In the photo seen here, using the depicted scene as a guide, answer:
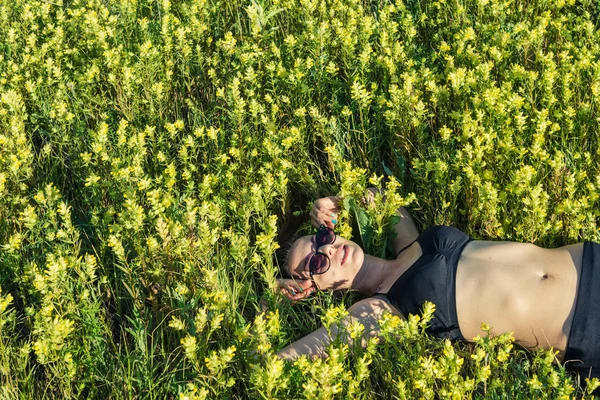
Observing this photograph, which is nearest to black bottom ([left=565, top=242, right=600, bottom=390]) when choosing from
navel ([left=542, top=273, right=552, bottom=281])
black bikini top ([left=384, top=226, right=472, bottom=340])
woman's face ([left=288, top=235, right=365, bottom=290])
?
navel ([left=542, top=273, right=552, bottom=281])

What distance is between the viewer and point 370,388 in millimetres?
2996

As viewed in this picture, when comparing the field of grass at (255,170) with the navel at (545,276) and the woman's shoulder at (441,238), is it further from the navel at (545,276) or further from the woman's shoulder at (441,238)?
the navel at (545,276)

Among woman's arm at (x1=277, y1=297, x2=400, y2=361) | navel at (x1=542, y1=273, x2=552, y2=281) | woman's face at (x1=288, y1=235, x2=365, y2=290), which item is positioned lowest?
woman's arm at (x1=277, y1=297, x2=400, y2=361)

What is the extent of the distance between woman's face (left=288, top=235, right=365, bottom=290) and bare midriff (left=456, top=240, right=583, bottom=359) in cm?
56

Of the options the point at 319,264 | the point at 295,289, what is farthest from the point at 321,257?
the point at 295,289

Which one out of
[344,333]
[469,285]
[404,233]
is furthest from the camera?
[404,233]

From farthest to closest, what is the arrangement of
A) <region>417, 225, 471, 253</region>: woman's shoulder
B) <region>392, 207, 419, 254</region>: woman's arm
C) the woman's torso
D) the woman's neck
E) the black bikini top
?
<region>392, 207, 419, 254</region>: woman's arm < the woman's neck < <region>417, 225, 471, 253</region>: woman's shoulder < the black bikini top < the woman's torso

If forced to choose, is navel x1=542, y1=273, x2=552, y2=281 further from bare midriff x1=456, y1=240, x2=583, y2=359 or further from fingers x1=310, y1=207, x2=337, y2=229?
fingers x1=310, y1=207, x2=337, y2=229

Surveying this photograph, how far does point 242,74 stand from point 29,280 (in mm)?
2222

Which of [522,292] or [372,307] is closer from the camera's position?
[522,292]

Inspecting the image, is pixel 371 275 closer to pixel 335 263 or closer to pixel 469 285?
pixel 335 263

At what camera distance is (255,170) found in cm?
416

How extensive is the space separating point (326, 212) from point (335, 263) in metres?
0.40

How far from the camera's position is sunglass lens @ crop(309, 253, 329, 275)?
3.51 metres
